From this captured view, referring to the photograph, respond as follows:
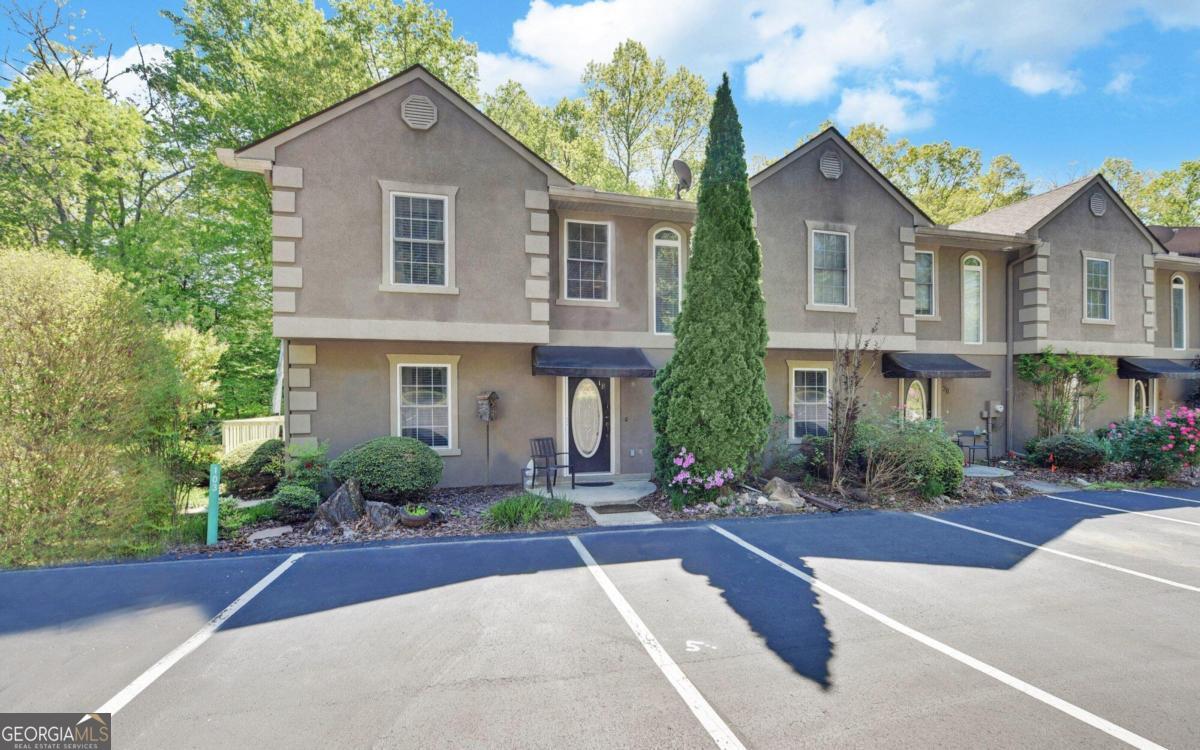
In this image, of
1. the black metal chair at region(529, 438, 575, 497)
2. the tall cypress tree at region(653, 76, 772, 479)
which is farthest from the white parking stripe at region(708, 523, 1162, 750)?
the black metal chair at region(529, 438, 575, 497)

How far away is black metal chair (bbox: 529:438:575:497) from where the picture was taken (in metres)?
10.0

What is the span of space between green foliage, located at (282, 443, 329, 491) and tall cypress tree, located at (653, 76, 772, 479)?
595 centimetres

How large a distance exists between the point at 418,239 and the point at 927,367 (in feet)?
38.9

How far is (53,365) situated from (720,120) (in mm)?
10196

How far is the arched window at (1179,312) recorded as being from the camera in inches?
627

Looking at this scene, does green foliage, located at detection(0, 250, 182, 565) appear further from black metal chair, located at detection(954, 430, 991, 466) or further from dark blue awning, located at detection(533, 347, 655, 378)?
black metal chair, located at detection(954, 430, 991, 466)

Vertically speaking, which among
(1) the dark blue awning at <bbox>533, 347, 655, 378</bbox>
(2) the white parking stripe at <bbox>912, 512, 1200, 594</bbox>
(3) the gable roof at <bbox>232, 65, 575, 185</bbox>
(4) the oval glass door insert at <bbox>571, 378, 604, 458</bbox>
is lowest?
(2) the white parking stripe at <bbox>912, 512, 1200, 594</bbox>

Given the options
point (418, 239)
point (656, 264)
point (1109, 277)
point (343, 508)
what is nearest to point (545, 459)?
point (343, 508)

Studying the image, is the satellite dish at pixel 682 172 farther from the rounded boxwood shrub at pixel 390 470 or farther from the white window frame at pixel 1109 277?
the white window frame at pixel 1109 277

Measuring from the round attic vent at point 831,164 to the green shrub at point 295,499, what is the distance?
12.2m

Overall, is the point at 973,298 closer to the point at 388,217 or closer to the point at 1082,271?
the point at 1082,271

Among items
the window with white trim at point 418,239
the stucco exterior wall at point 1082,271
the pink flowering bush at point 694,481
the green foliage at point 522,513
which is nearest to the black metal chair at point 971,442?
the stucco exterior wall at point 1082,271

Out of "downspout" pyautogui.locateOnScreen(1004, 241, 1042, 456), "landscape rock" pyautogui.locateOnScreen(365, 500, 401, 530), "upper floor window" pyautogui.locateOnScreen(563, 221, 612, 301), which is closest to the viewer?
"landscape rock" pyautogui.locateOnScreen(365, 500, 401, 530)

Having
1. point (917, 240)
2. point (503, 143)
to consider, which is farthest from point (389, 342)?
point (917, 240)
